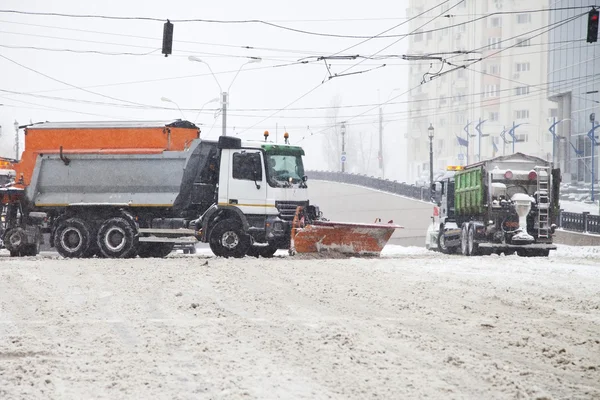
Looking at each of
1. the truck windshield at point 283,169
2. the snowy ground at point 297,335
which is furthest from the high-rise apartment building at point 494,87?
the snowy ground at point 297,335

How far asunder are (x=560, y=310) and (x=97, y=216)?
13.2 metres

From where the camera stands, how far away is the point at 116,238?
69.9ft

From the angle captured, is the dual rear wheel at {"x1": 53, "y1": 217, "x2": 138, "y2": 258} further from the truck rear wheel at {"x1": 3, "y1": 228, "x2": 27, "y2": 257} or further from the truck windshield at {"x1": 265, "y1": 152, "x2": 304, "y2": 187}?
the truck windshield at {"x1": 265, "y1": 152, "x2": 304, "y2": 187}

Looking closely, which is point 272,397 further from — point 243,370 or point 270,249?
point 270,249

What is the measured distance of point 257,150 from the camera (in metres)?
21.3

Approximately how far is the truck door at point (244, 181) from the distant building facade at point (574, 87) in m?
44.4

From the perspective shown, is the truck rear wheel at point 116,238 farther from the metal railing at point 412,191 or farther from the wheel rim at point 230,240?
the metal railing at point 412,191

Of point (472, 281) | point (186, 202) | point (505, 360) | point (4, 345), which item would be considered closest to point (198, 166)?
point (186, 202)

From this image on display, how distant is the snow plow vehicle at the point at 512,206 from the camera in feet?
82.2

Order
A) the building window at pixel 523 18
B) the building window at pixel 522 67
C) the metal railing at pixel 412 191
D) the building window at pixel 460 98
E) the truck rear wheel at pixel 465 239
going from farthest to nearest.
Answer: the building window at pixel 460 98
the building window at pixel 522 67
the building window at pixel 523 18
the metal railing at pixel 412 191
the truck rear wheel at pixel 465 239

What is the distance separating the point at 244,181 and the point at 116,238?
3397mm

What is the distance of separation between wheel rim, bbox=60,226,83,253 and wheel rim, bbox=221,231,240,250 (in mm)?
3552

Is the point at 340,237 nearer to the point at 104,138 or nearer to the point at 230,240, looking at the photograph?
the point at 230,240


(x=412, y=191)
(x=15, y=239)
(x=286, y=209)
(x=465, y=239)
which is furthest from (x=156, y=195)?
(x=412, y=191)
